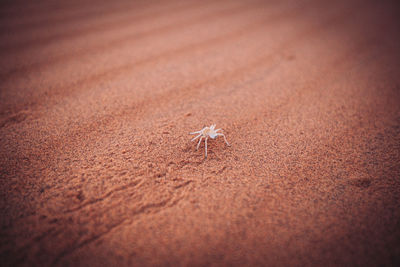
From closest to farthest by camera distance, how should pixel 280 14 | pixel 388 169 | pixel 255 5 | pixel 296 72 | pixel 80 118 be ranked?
pixel 388 169
pixel 80 118
pixel 296 72
pixel 280 14
pixel 255 5

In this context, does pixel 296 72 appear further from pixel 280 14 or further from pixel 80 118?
pixel 80 118

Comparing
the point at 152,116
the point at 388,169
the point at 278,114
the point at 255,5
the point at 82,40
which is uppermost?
the point at 255,5

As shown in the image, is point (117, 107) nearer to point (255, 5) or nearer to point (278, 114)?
point (278, 114)

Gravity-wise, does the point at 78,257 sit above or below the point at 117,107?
below

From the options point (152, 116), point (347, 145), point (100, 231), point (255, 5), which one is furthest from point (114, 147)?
point (255, 5)

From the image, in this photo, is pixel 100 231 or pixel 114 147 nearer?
pixel 100 231

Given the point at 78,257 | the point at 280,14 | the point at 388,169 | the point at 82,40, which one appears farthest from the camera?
the point at 280,14

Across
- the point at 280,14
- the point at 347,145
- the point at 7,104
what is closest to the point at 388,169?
the point at 347,145
